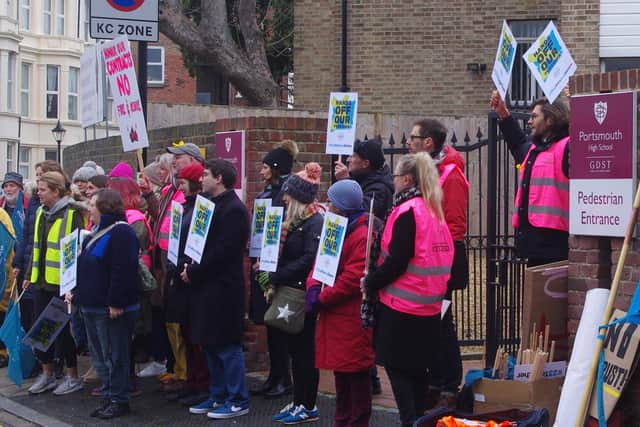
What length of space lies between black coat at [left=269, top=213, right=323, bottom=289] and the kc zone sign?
374 cm

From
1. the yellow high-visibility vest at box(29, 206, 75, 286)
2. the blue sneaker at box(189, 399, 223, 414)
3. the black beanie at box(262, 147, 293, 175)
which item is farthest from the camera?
the yellow high-visibility vest at box(29, 206, 75, 286)

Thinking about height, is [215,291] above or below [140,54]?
below

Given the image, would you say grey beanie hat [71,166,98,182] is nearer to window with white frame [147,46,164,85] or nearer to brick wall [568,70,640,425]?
brick wall [568,70,640,425]

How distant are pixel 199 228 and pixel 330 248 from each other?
1.42 metres

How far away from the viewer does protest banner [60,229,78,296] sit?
879 cm

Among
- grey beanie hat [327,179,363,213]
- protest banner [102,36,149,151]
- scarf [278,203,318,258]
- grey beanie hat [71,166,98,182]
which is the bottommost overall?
scarf [278,203,318,258]

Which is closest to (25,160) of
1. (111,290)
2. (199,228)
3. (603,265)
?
(111,290)

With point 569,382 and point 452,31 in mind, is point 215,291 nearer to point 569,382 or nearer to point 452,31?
point 569,382

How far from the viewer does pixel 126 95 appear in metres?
10.2

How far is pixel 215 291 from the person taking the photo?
7980 millimetres

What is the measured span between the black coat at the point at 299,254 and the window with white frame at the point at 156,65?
34884 mm

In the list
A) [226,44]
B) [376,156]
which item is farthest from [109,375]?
[226,44]

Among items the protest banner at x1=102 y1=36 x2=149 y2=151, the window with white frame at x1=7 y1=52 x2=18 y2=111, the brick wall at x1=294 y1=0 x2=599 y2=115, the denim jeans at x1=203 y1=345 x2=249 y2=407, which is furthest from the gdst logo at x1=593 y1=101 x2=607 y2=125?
the window with white frame at x1=7 y1=52 x2=18 y2=111

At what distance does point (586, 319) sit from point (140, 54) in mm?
6409
